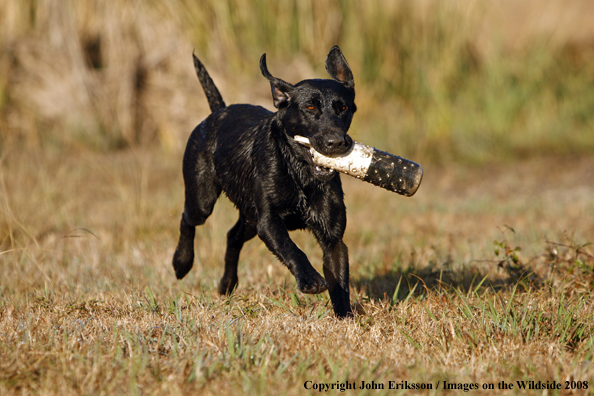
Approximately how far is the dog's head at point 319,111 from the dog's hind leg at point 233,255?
0.98 metres

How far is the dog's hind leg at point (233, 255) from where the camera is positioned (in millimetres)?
3945

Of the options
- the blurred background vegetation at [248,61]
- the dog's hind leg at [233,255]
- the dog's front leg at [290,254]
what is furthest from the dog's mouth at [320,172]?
the blurred background vegetation at [248,61]

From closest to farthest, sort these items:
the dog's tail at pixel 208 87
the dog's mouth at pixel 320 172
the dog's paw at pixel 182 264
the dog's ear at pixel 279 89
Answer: the dog's mouth at pixel 320 172 → the dog's ear at pixel 279 89 → the dog's paw at pixel 182 264 → the dog's tail at pixel 208 87

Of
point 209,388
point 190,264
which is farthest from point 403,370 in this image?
point 190,264

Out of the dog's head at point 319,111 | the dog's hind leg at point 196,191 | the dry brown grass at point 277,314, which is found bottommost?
the dry brown grass at point 277,314

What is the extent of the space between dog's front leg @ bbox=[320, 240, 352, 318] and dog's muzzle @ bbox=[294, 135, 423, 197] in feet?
1.36

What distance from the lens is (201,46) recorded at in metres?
9.80

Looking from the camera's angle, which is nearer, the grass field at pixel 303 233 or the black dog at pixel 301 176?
the grass field at pixel 303 233

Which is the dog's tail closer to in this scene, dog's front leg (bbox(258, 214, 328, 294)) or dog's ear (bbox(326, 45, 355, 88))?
dog's ear (bbox(326, 45, 355, 88))

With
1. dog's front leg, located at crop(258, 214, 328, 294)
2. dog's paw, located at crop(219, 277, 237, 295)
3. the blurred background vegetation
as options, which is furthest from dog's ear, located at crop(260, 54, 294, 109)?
the blurred background vegetation

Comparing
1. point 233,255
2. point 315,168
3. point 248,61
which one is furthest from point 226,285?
point 248,61

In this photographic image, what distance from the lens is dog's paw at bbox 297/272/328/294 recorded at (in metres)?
2.72

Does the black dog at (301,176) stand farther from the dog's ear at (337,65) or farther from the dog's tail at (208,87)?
the dog's tail at (208,87)

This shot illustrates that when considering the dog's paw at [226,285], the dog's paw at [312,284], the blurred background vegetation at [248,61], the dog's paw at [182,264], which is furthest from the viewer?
the blurred background vegetation at [248,61]
